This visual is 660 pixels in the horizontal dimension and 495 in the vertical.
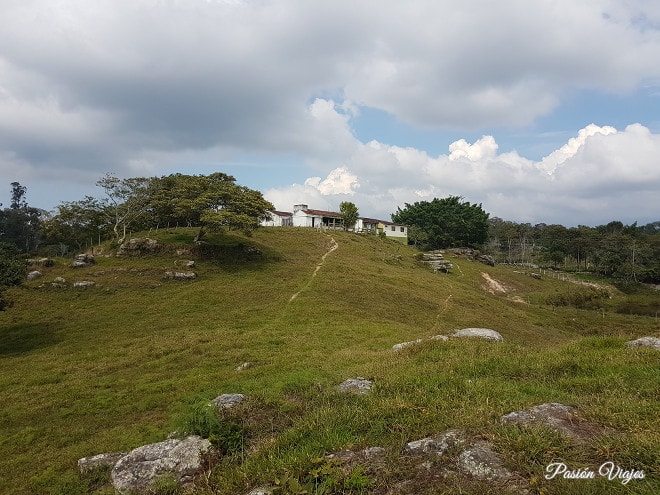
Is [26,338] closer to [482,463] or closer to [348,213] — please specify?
[482,463]

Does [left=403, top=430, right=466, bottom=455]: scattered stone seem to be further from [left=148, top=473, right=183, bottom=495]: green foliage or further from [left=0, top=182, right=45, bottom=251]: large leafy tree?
[left=0, top=182, right=45, bottom=251]: large leafy tree

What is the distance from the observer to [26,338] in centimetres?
2633

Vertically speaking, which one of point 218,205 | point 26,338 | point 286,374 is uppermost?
point 218,205

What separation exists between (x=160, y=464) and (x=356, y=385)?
5686 millimetres

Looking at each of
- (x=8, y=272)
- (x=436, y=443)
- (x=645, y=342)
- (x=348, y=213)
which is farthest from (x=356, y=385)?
(x=348, y=213)

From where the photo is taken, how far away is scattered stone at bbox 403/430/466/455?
6684mm

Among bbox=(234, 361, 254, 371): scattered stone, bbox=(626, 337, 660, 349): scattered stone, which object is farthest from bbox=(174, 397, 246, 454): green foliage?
bbox=(626, 337, 660, 349): scattered stone

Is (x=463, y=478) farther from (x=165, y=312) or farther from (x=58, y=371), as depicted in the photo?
(x=165, y=312)

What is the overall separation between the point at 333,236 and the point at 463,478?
64633mm

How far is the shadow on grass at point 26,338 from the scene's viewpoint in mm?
24781

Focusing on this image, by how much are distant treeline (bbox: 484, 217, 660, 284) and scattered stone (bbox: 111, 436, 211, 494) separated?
110384mm

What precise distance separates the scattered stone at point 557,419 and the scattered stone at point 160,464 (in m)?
6.48

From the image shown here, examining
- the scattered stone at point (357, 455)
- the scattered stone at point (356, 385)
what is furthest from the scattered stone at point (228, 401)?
the scattered stone at point (357, 455)

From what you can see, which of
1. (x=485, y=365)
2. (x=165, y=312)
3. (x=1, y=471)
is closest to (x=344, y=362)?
(x=485, y=365)
